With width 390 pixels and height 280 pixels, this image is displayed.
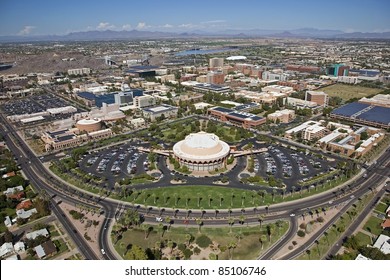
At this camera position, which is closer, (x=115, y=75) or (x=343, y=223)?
(x=343, y=223)

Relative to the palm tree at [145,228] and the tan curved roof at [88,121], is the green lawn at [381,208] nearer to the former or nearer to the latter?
the palm tree at [145,228]

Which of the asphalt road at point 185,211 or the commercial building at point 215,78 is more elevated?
the commercial building at point 215,78

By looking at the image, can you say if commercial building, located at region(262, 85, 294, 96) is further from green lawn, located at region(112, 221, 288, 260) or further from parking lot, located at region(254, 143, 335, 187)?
green lawn, located at region(112, 221, 288, 260)

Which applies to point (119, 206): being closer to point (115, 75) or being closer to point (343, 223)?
point (343, 223)

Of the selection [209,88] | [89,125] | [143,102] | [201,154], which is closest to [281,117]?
[201,154]

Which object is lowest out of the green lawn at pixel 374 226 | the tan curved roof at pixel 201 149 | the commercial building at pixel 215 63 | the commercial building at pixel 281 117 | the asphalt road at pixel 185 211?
the asphalt road at pixel 185 211

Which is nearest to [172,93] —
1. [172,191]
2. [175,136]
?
[175,136]

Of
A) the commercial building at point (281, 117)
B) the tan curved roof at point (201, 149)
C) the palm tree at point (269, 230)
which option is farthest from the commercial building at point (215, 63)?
the palm tree at point (269, 230)

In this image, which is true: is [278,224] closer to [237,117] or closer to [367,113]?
[237,117]
